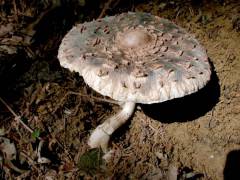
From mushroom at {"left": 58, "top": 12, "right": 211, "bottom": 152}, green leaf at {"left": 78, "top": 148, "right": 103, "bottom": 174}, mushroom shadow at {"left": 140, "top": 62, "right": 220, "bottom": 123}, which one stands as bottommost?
mushroom shadow at {"left": 140, "top": 62, "right": 220, "bottom": 123}

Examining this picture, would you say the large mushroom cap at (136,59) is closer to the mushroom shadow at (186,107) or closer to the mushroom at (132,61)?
the mushroom at (132,61)

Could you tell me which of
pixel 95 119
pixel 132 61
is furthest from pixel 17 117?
pixel 132 61

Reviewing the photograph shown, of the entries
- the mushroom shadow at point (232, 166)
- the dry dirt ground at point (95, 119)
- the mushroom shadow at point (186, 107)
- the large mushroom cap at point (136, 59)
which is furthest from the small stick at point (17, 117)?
the mushroom shadow at point (232, 166)

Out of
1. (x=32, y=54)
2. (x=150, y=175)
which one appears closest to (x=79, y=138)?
(x=150, y=175)

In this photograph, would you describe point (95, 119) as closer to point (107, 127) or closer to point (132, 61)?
point (107, 127)

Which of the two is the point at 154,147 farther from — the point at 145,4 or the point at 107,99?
the point at 145,4

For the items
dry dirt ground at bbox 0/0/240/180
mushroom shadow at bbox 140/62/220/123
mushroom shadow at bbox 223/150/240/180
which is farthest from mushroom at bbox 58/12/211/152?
mushroom shadow at bbox 223/150/240/180

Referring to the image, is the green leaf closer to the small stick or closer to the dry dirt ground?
the dry dirt ground
